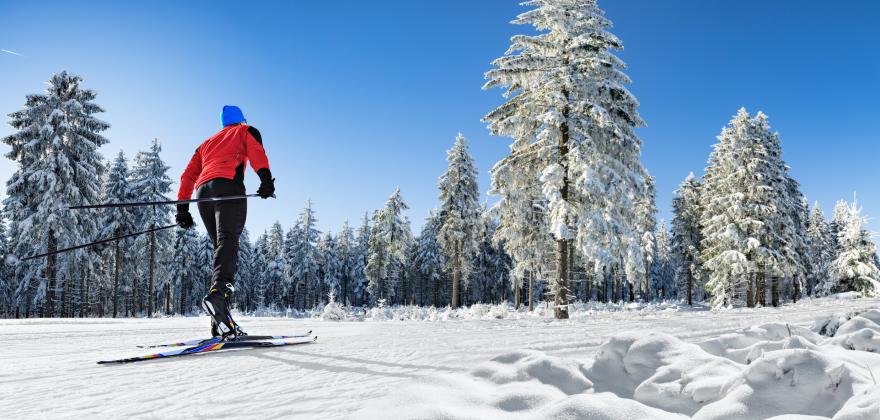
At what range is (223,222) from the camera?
3.75 meters

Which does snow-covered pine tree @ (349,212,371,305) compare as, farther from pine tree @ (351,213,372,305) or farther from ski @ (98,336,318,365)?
ski @ (98,336,318,365)

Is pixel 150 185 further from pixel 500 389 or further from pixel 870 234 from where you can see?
pixel 870 234

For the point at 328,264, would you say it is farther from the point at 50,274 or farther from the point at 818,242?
the point at 818,242

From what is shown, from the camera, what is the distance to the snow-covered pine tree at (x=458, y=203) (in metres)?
30.9

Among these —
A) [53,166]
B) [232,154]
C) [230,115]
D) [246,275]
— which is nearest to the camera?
[232,154]

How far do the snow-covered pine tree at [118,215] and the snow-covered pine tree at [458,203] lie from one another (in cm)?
1971

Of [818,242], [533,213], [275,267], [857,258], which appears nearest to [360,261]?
[275,267]

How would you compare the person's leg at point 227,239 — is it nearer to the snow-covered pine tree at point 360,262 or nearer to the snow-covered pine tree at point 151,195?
the snow-covered pine tree at point 151,195

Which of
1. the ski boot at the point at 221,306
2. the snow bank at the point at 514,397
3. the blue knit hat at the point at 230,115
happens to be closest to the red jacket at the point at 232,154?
the blue knit hat at the point at 230,115

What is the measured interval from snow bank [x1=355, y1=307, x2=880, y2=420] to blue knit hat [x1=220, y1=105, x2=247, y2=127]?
3502 mm

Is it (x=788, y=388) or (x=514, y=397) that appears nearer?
(x=788, y=388)

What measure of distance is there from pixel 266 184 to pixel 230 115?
2.96 feet

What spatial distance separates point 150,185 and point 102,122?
6897mm

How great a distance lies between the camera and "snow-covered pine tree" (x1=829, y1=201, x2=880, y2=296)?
28.2m
